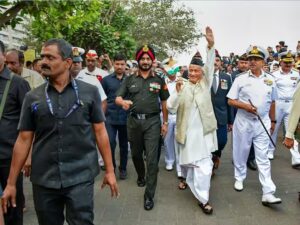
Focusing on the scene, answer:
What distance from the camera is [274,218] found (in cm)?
477

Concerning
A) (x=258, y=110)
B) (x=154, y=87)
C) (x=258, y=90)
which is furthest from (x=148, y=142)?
(x=258, y=90)

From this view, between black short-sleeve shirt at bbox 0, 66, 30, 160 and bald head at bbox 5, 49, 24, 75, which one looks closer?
black short-sleeve shirt at bbox 0, 66, 30, 160

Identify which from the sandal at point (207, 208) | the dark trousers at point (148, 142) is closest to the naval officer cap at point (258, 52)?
the dark trousers at point (148, 142)

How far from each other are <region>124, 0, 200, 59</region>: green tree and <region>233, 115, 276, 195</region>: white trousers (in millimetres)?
24569

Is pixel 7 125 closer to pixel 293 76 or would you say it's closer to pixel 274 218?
pixel 274 218

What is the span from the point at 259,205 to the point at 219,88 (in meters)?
2.32

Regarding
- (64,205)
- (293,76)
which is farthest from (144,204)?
(293,76)

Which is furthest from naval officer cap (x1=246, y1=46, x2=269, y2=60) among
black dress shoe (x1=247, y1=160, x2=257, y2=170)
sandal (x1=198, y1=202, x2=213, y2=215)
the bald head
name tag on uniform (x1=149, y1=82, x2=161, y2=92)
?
the bald head

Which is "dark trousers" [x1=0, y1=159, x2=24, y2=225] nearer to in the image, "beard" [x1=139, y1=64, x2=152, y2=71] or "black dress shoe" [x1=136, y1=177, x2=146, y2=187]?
"beard" [x1=139, y1=64, x2=152, y2=71]

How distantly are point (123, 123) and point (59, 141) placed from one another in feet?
12.1

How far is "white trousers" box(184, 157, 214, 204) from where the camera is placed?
16.6ft

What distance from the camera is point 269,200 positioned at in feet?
16.7

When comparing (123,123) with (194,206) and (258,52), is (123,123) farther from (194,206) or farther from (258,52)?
(258,52)

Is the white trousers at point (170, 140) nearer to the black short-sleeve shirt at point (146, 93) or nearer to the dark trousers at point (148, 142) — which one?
the dark trousers at point (148, 142)
